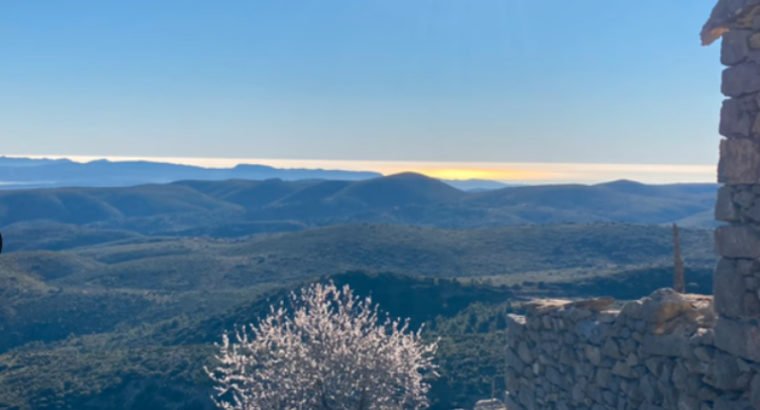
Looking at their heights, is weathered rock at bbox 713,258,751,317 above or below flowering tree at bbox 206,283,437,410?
above

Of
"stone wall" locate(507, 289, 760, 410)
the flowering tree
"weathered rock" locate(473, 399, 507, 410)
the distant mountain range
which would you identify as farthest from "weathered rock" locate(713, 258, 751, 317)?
the distant mountain range

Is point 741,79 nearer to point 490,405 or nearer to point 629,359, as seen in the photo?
point 629,359

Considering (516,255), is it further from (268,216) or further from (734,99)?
(268,216)

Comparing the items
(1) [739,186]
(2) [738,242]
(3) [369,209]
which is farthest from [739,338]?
(3) [369,209]

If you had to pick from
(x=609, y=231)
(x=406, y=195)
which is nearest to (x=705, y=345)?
(x=609, y=231)

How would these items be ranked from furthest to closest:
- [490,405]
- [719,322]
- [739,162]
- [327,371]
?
1. [490,405]
2. [327,371]
3. [719,322]
4. [739,162]

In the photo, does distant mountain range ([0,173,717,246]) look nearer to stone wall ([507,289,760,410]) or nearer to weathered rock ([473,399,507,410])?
weathered rock ([473,399,507,410])
